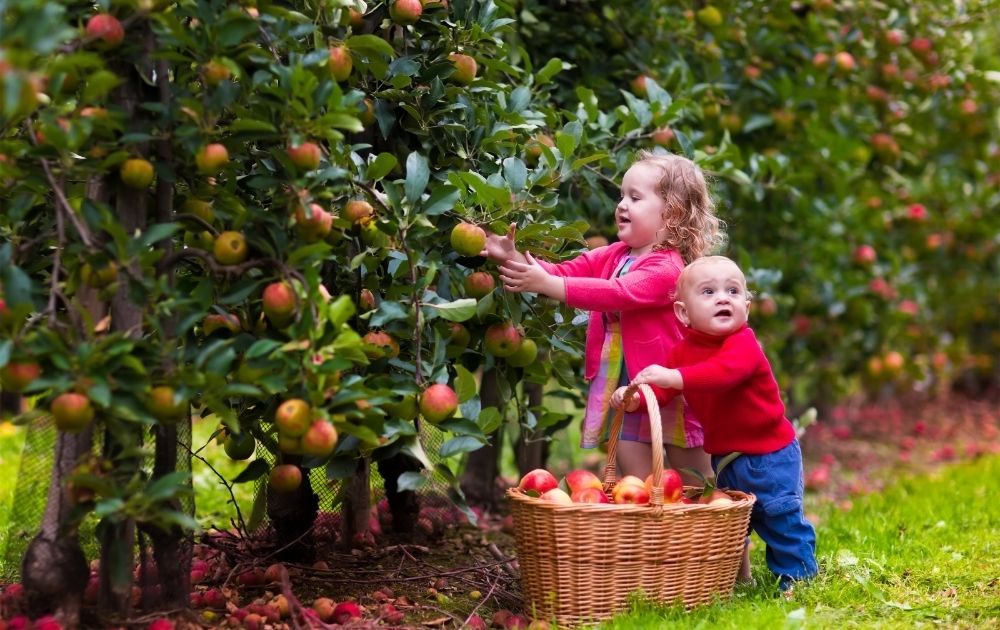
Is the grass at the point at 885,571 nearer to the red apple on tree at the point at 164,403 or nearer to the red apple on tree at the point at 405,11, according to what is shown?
the red apple on tree at the point at 164,403

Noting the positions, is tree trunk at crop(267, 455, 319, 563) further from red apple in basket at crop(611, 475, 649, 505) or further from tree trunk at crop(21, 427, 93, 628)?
red apple in basket at crop(611, 475, 649, 505)

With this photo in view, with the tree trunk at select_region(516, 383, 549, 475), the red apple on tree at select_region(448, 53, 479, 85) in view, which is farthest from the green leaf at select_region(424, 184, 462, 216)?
the tree trunk at select_region(516, 383, 549, 475)

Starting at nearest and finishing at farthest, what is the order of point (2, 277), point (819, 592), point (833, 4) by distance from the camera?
point (2, 277) → point (819, 592) → point (833, 4)

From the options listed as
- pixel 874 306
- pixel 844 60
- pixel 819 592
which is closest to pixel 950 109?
pixel 874 306

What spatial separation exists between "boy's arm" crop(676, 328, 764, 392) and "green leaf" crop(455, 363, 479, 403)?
550 millimetres

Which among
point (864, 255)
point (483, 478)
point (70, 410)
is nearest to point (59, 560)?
point (70, 410)

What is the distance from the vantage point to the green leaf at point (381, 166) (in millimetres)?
2678

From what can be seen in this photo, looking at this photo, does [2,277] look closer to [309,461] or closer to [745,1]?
[309,461]

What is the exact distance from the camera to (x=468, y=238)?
9.16 feet

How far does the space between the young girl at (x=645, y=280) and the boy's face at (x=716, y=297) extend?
0.52 ft

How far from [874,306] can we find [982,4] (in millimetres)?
2321

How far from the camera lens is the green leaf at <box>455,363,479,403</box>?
107 inches

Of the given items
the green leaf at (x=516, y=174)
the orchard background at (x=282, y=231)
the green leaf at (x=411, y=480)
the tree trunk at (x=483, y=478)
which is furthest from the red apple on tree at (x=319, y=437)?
the tree trunk at (x=483, y=478)

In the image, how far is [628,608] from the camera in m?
2.74
